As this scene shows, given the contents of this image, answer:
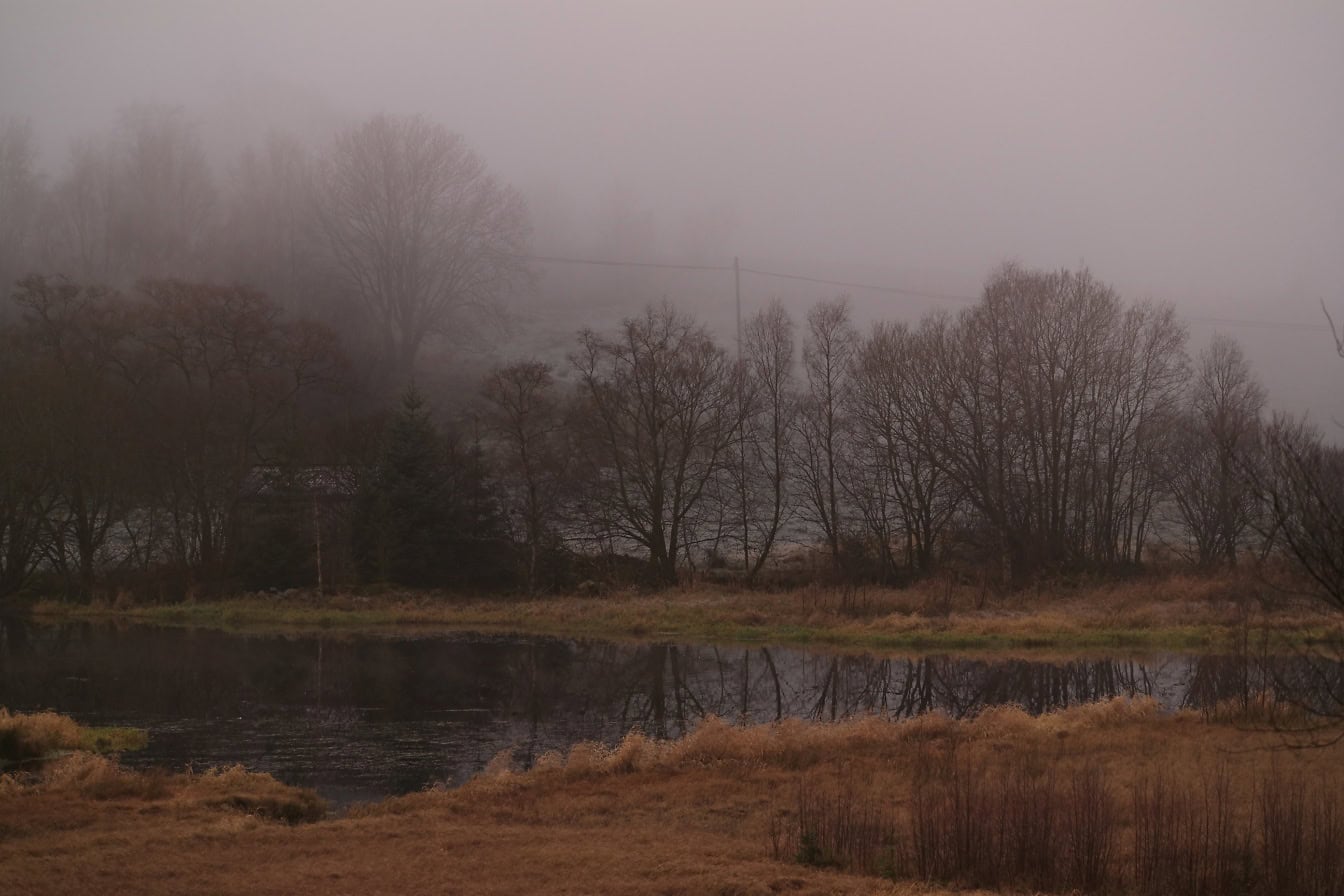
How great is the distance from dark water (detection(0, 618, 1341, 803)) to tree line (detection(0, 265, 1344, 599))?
463 inches

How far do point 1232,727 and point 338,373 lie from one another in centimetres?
4058

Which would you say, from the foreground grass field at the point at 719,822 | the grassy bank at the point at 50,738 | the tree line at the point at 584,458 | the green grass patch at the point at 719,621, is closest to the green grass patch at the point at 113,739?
the grassy bank at the point at 50,738

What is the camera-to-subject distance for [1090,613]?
111 ft

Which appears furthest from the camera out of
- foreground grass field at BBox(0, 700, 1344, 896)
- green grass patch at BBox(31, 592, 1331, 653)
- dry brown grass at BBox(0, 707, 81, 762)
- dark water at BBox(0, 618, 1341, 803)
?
green grass patch at BBox(31, 592, 1331, 653)

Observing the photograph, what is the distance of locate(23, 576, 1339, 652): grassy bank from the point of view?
3084 cm

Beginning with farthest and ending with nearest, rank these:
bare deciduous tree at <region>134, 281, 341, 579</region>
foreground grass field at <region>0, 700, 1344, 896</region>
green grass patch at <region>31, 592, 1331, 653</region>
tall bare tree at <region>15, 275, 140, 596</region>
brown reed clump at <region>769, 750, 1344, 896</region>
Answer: bare deciduous tree at <region>134, 281, 341, 579</region>
tall bare tree at <region>15, 275, 140, 596</region>
green grass patch at <region>31, 592, 1331, 653</region>
foreground grass field at <region>0, 700, 1344, 896</region>
brown reed clump at <region>769, 750, 1344, 896</region>

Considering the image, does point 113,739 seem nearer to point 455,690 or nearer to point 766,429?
point 455,690

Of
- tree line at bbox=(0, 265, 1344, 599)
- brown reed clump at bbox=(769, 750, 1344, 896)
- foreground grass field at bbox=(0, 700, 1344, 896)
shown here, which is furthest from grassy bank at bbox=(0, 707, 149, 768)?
tree line at bbox=(0, 265, 1344, 599)

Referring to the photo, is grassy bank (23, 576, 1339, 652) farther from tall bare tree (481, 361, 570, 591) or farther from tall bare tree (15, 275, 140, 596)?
tall bare tree (15, 275, 140, 596)

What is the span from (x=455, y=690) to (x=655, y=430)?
80.0 feet

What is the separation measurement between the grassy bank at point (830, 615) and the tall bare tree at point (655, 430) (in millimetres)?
5270

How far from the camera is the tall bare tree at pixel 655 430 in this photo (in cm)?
4738

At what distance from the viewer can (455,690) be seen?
2436cm

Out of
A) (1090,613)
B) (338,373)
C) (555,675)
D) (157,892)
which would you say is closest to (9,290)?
(338,373)
